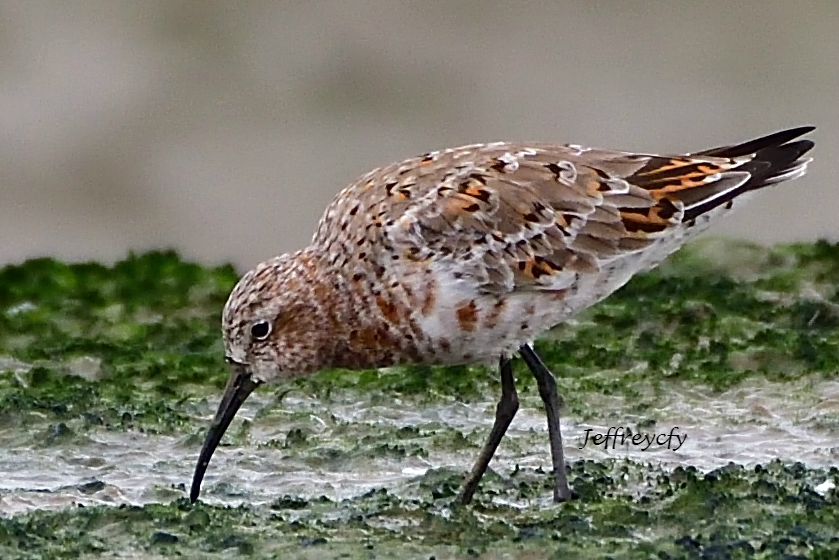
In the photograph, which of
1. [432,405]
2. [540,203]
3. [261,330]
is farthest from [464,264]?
[432,405]

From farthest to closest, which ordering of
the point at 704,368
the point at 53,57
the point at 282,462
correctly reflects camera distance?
1. the point at 53,57
2. the point at 704,368
3. the point at 282,462

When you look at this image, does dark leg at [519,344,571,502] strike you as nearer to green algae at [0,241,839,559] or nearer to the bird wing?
green algae at [0,241,839,559]

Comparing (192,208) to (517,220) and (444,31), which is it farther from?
(517,220)

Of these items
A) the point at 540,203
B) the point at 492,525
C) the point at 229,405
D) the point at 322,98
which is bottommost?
the point at 492,525

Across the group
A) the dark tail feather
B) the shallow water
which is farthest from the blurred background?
the dark tail feather

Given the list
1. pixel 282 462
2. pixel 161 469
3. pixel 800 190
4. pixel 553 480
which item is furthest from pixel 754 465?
pixel 800 190

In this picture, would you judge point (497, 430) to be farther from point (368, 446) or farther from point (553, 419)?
point (368, 446)

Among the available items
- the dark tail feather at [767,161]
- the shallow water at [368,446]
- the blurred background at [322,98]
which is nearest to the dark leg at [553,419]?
the shallow water at [368,446]
